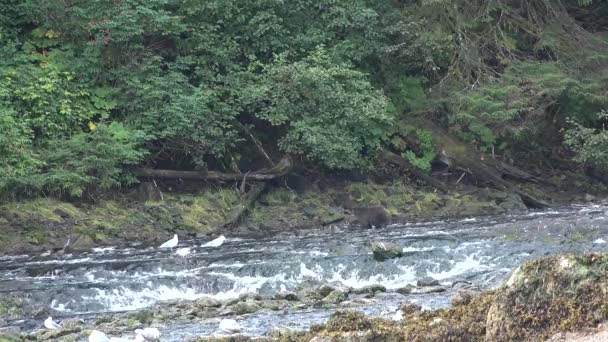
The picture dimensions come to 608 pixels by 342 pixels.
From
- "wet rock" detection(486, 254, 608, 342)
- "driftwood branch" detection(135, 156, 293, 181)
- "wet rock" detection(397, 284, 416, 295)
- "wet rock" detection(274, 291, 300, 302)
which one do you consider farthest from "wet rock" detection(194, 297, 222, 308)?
"driftwood branch" detection(135, 156, 293, 181)

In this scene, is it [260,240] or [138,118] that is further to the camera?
[138,118]

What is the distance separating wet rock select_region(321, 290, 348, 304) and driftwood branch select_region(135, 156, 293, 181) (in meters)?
7.76

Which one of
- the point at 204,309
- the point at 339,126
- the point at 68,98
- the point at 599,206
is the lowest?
the point at 599,206

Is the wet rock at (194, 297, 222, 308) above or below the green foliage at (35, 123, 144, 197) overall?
below

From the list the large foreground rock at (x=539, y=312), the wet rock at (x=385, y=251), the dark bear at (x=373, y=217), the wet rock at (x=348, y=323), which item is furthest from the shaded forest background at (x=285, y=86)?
the large foreground rock at (x=539, y=312)

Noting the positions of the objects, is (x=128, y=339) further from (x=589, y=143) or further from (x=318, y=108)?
Answer: (x=589, y=143)

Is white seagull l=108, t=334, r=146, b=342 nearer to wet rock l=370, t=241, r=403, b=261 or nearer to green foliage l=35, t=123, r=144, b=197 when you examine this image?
wet rock l=370, t=241, r=403, b=261

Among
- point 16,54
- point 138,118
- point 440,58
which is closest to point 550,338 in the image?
point 138,118

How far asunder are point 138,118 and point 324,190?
4.76 meters

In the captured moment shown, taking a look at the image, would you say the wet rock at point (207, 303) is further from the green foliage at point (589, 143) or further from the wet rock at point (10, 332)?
the green foliage at point (589, 143)

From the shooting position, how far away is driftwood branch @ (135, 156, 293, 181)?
18391mm

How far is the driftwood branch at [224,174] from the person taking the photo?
60.3ft

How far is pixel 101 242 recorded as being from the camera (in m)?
16.2

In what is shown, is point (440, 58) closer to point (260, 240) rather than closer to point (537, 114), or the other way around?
point (537, 114)
